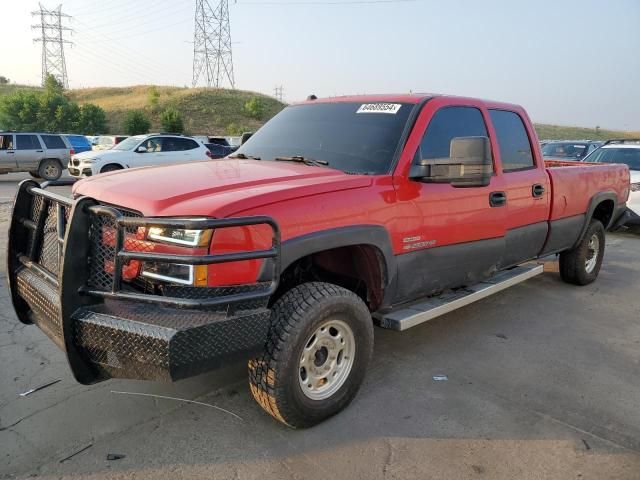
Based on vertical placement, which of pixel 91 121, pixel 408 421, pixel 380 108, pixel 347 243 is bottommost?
pixel 408 421

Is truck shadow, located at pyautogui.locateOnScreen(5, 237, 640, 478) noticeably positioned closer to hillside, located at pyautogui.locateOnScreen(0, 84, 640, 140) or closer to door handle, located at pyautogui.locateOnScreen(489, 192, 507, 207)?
door handle, located at pyautogui.locateOnScreen(489, 192, 507, 207)

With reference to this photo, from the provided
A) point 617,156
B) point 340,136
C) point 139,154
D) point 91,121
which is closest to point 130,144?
point 139,154

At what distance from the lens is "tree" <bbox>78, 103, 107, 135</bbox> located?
163 ft

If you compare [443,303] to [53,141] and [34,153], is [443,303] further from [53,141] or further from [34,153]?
[53,141]

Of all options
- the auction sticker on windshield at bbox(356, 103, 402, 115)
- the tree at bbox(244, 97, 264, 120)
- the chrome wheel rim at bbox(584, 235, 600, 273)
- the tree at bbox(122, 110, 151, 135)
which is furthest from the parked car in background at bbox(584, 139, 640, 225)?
the tree at bbox(244, 97, 264, 120)

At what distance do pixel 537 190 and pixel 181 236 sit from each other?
11.2 feet

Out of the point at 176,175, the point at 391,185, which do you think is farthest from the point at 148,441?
the point at 391,185

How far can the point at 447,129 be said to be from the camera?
3.88 m

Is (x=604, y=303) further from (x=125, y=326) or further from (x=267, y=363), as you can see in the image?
(x=125, y=326)

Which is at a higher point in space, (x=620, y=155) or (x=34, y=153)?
(x=620, y=155)

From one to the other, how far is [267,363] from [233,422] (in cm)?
59

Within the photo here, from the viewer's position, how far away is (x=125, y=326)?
2.39 m

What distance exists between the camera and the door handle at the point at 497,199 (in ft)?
13.4

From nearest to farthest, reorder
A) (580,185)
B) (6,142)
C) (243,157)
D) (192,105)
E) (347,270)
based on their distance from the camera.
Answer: (347,270), (243,157), (580,185), (6,142), (192,105)
